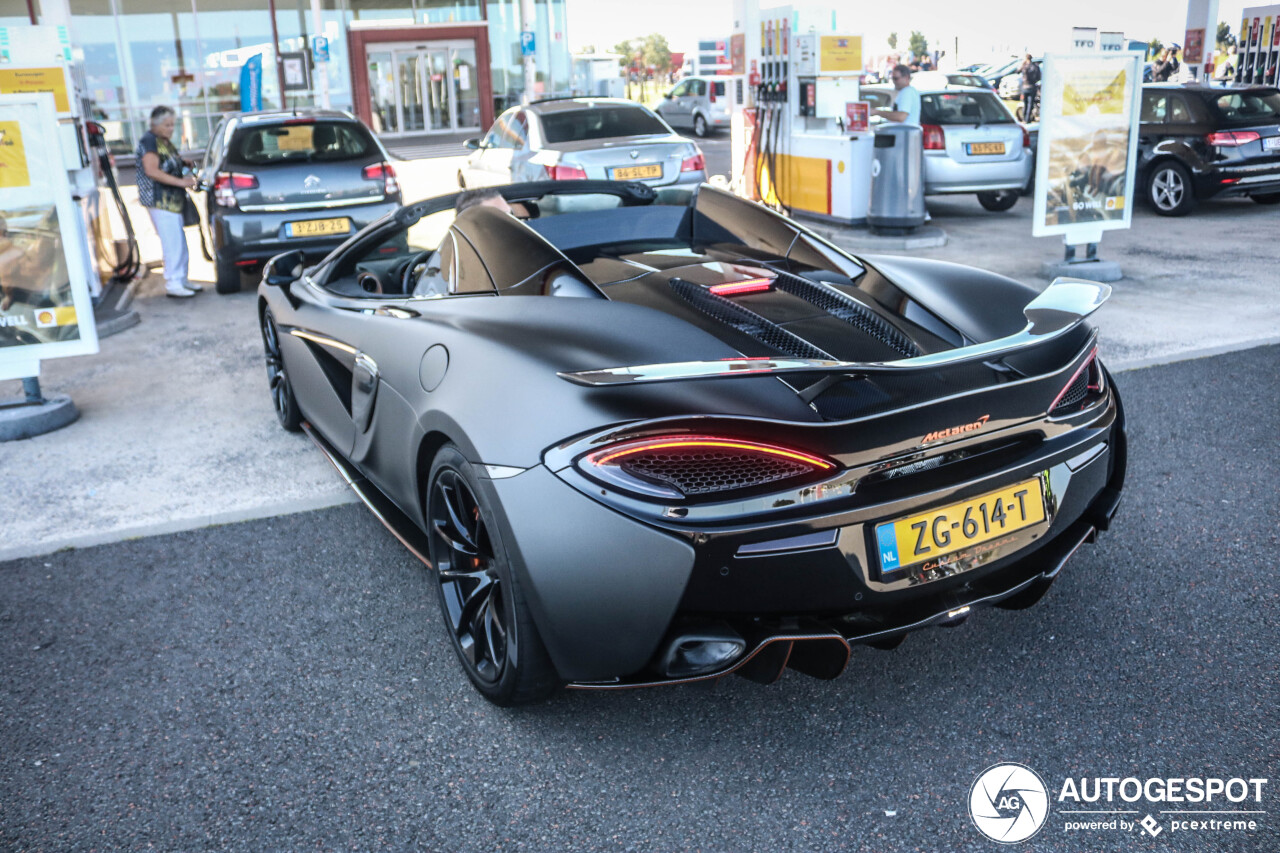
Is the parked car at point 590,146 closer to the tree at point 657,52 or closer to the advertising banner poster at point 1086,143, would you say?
the advertising banner poster at point 1086,143

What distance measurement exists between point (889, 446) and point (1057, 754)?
2.96 ft

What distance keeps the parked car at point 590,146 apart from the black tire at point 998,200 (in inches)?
167

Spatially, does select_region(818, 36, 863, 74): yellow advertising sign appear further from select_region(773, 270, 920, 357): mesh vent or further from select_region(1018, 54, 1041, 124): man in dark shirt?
select_region(1018, 54, 1041, 124): man in dark shirt

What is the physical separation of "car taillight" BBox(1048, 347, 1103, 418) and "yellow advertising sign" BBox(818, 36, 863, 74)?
9.36m

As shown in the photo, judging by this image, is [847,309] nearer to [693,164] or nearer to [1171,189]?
[693,164]

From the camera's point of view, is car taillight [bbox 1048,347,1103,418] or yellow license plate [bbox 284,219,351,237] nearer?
car taillight [bbox 1048,347,1103,418]

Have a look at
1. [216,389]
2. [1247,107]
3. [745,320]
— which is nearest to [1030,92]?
[1247,107]

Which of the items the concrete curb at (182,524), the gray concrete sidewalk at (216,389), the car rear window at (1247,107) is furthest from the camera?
the car rear window at (1247,107)

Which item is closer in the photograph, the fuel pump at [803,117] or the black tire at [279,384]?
the black tire at [279,384]

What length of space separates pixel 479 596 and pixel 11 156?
423cm

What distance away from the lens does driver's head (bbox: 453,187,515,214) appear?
11.9ft

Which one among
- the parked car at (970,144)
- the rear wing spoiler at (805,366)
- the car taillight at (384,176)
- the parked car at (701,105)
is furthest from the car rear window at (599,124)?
the parked car at (701,105)

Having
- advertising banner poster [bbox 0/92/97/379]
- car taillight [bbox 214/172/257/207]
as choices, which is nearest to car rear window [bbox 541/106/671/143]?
car taillight [bbox 214/172/257/207]

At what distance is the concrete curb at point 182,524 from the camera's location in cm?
407
